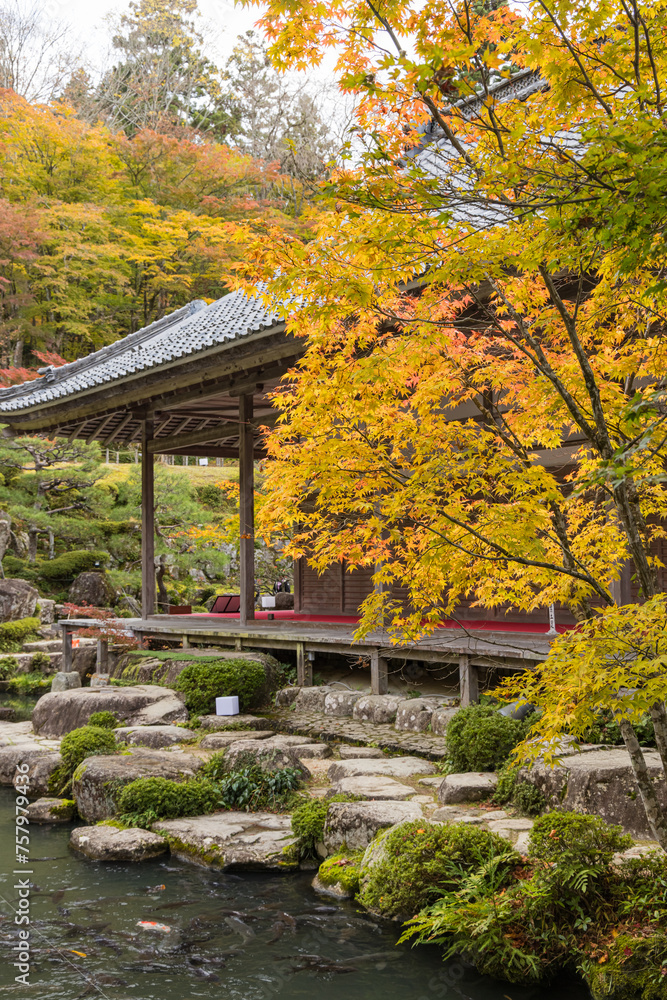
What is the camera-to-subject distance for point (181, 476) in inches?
982

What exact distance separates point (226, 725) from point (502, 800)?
4.44 metres

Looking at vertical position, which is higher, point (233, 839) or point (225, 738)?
point (225, 738)

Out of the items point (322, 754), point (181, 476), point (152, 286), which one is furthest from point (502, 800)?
point (152, 286)

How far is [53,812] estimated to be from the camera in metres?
8.49

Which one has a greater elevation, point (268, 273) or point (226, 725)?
point (268, 273)

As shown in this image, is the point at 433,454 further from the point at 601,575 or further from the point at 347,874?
the point at 347,874

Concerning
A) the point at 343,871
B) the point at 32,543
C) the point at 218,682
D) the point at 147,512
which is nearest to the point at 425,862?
the point at 343,871

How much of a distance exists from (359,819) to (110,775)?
2.96m

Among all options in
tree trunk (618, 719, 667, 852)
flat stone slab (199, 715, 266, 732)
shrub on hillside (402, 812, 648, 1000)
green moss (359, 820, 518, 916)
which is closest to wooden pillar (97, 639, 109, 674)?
flat stone slab (199, 715, 266, 732)

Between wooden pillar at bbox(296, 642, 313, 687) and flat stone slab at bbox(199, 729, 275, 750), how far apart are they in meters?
2.15

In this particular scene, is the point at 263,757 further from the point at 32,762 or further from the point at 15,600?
the point at 15,600

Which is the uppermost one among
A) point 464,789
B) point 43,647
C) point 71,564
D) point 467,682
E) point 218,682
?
point 71,564

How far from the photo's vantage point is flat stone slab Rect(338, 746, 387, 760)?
8734 mm

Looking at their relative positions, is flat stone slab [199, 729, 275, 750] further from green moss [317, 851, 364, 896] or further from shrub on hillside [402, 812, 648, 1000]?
shrub on hillside [402, 812, 648, 1000]
